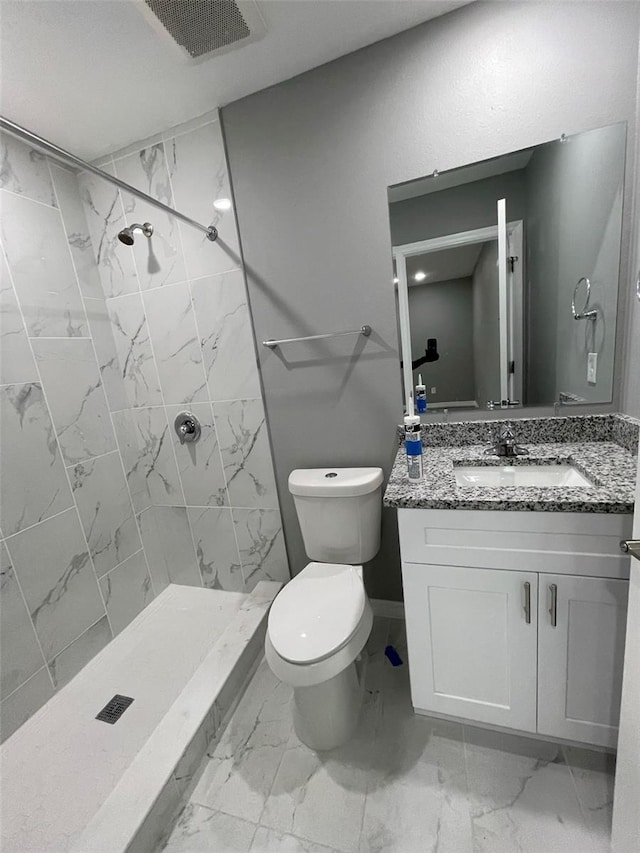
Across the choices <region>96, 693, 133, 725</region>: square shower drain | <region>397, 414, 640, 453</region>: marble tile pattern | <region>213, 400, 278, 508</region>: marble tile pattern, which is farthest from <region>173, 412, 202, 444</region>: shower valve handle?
<region>96, 693, 133, 725</region>: square shower drain

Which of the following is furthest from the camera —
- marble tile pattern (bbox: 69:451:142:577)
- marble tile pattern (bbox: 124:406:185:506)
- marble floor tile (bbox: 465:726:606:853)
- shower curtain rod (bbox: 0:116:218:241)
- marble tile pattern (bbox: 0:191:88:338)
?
marble tile pattern (bbox: 124:406:185:506)

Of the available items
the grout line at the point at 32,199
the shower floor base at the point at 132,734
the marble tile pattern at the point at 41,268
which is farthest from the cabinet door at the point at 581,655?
the grout line at the point at 32,199

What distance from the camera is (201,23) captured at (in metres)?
1.01

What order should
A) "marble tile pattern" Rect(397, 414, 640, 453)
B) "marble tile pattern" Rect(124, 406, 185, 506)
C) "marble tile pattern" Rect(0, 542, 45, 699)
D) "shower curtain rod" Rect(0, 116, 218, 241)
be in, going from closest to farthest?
"shower curtain rod" Rect(0, 116, 218, 241), "marble tile pattern" Rect(397, 414, 640, 453), "marble tile pattern" Rect(0, 542, 45, 699), "marble tile pattern" Rect(124, 406, 185, 506)

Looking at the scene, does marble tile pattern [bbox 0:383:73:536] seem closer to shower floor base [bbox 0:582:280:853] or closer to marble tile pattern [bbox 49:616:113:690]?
marble tile pattern [bbox 49:616:113:690]

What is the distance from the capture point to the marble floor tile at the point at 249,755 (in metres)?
1.05

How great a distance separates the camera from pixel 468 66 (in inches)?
44.2

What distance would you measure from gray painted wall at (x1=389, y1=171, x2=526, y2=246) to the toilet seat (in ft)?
4.30

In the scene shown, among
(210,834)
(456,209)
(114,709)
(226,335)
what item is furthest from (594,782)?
(226,335)

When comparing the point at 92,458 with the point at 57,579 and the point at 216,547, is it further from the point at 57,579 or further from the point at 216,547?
the point at 216,547

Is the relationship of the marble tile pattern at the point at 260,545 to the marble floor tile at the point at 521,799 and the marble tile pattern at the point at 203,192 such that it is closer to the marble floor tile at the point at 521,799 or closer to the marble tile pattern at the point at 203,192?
the marble floor tile at the point at 521,799

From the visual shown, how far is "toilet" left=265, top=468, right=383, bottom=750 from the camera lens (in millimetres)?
1029

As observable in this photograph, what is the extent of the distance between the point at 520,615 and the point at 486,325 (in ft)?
3.21

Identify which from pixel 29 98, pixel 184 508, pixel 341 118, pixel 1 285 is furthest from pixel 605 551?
pixel 29 98
